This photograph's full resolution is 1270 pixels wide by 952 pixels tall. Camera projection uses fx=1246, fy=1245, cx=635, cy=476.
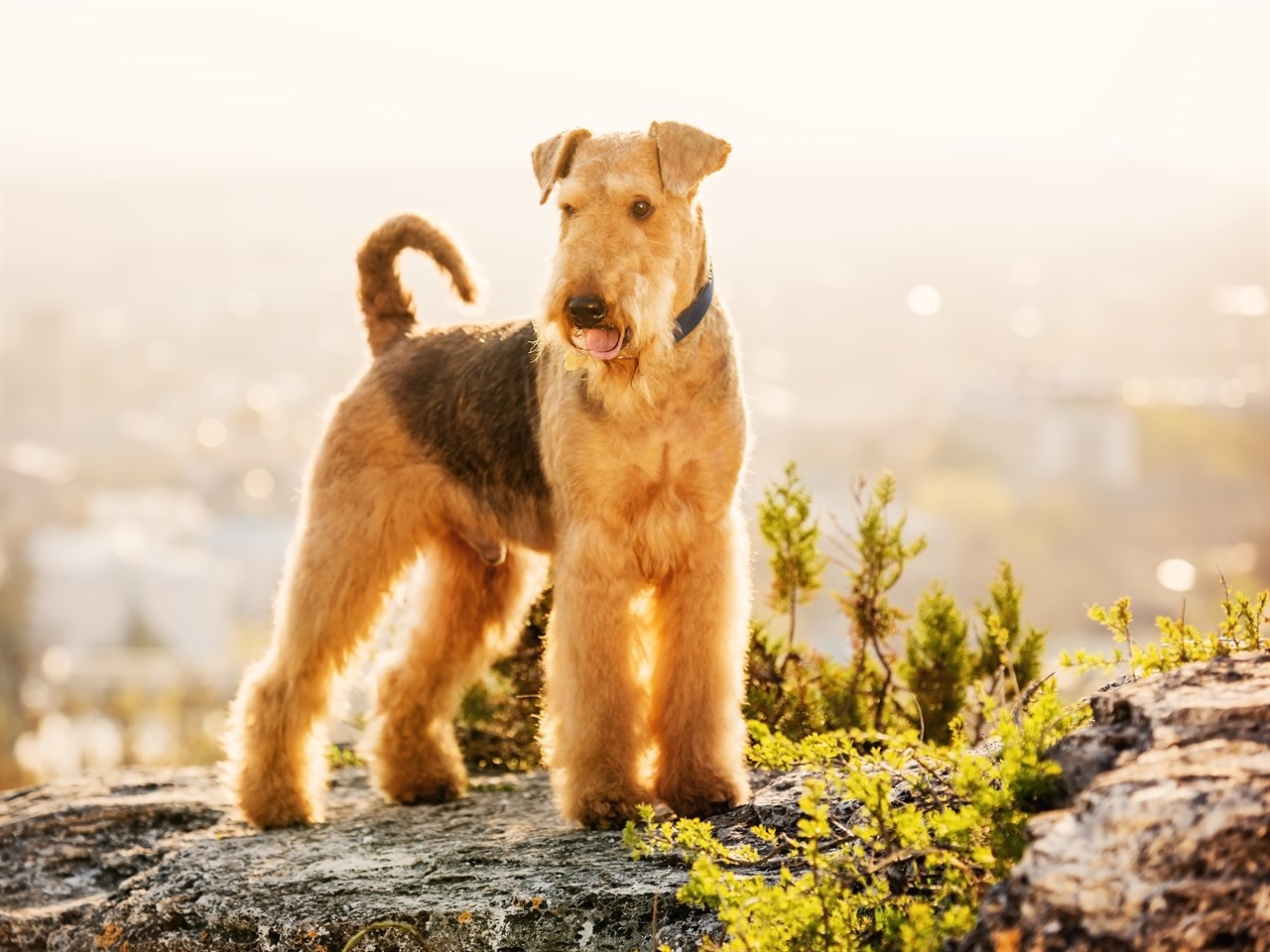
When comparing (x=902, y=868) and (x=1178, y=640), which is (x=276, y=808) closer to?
(x=902, y=868)

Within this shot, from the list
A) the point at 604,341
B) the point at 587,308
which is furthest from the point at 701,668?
the point at 587,308

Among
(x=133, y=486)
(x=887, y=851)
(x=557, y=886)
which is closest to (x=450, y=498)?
(x=557, y=886)

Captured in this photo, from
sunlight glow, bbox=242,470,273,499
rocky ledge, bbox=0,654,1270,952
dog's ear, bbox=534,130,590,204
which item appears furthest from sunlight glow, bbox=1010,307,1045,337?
dog's ear, bbox=534,130,590,204

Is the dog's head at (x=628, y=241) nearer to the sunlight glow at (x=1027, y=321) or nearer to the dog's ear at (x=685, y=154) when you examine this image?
the dog's ear at (x=685, y=154)

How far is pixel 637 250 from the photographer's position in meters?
3.47

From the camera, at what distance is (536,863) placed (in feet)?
10.8

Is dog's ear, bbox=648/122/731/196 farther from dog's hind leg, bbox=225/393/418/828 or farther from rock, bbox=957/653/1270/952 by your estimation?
rock, bbox=957/653/1270/952

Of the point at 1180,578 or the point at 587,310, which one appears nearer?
the point at 587,310

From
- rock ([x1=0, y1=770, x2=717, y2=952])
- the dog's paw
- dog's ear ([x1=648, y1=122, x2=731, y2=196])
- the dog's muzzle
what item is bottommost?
rock ([x1=0, y1=770, x2=717, y2=952])

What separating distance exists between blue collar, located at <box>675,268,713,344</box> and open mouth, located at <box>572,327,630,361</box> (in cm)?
31

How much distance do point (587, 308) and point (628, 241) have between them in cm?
29

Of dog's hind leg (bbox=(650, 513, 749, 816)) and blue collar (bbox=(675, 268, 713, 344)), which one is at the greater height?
blue collar (bbox=(675, 268, 713, 344))

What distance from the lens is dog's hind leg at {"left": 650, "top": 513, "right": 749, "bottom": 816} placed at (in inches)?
144

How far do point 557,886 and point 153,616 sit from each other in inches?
1421
